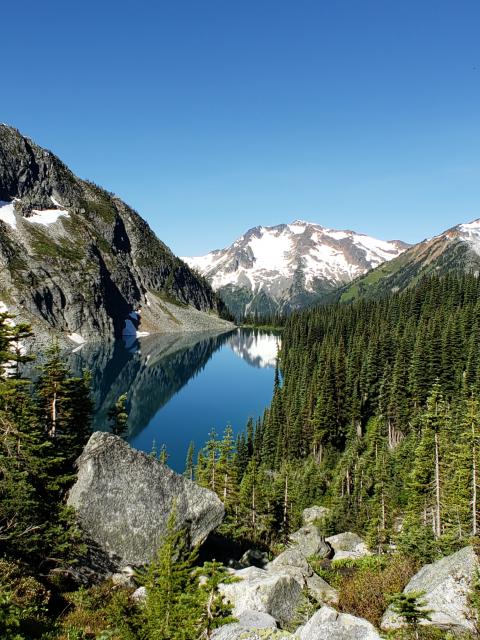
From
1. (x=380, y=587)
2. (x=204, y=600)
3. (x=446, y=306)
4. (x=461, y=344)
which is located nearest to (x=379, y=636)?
(x=204, y=600)

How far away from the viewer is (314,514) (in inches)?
2142

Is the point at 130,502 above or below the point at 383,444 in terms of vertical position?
above

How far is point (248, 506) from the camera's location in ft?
152

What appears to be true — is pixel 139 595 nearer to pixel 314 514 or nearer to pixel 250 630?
pixel 250 630

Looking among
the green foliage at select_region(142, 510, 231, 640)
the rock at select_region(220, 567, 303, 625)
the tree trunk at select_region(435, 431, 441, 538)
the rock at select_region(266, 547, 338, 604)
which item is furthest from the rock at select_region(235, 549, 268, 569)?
the tree trunk at select_region(435, 431, 441, 538)

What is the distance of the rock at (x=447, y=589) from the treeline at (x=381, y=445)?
3.94 metres

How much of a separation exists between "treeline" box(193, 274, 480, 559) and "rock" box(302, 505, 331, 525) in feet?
4.85

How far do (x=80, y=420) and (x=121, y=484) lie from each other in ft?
37.2

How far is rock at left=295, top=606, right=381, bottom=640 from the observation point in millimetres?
10242

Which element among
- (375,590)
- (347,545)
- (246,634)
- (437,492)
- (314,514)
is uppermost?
(246,634)

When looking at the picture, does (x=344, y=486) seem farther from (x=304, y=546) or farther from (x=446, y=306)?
(x=446, y=306)

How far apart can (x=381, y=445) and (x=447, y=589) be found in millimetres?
56567

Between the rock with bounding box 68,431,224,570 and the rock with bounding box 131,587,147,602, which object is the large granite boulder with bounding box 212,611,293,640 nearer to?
the rock with bounding box 131,587,147,602

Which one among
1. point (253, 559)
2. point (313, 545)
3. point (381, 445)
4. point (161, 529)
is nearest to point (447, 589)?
point (161, 529)
